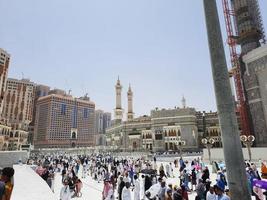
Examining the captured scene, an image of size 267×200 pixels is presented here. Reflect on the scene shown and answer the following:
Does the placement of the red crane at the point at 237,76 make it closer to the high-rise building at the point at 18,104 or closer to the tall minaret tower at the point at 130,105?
the tall minaret tower at the point at 130,105

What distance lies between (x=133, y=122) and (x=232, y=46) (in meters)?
33.5

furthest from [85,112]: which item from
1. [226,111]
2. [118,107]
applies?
[226,111]

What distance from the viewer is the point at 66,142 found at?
311 feet

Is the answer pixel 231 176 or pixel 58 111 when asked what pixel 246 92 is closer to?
pixel 231 176

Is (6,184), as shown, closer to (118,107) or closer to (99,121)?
(118,107)

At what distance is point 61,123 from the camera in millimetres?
97188

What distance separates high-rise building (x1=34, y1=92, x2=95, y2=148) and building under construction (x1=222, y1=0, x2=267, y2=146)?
74.3 meters

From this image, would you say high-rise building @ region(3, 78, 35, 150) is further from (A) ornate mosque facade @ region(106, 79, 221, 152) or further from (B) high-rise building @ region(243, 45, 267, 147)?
(B) high-rise building @ region(243, 45, 267, 147)

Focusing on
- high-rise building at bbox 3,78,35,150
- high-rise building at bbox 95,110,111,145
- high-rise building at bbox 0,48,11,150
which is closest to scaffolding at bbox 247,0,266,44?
high-rise building at bbox 0,48,11,150

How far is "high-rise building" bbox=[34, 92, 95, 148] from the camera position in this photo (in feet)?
306

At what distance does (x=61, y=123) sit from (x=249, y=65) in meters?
81.6

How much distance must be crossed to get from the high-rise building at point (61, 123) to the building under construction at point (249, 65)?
74271mm

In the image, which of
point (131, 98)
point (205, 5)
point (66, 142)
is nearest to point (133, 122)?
point (131, 98)

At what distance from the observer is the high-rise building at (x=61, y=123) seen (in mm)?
93312
